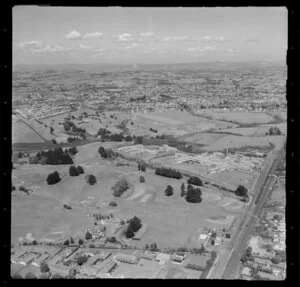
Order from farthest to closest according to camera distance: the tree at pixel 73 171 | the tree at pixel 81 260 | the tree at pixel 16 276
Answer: the tree at pixel 73 171 → the tree at pixel 81 260 → the tree at pixel 16 276

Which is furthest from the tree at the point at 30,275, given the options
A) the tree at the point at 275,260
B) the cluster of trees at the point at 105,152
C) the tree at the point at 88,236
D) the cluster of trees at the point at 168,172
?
the tree at the point at 275,260

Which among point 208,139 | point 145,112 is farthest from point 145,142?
point 208,139

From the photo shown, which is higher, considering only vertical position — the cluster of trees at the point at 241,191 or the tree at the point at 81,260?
the cluster of trees at the point at 241,191

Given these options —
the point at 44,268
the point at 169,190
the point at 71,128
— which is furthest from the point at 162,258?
the point at 71,128

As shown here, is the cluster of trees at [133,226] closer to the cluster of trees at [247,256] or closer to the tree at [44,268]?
the tree at [44,268]

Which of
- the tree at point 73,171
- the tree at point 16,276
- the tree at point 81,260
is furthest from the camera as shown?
the tree at point 73,171

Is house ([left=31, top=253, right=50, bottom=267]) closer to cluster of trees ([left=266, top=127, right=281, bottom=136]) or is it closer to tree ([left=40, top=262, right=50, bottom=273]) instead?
tree ([left=40, top=262, right=50, bottom=273])

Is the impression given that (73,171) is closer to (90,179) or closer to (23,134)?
(90,179)

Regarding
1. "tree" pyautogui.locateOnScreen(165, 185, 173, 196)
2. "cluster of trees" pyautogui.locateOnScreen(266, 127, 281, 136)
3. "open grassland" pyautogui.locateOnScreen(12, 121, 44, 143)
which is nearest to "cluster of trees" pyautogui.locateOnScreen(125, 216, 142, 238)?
→ "tree" pyautogui.locateOnScreen(165, 185, 173, 196)
